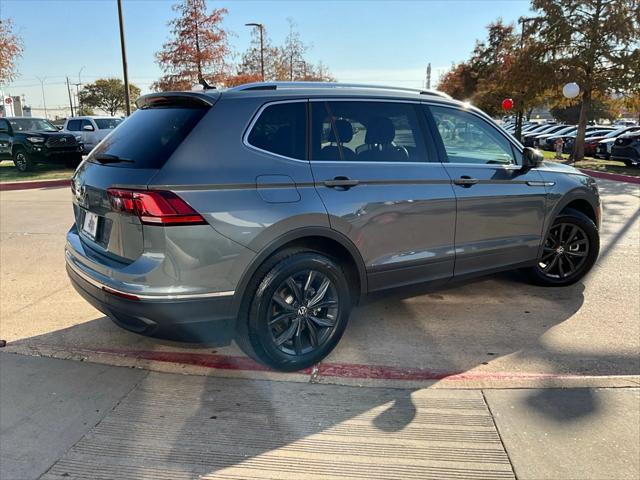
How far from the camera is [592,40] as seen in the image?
18.3 m

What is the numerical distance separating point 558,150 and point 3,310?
2286cm

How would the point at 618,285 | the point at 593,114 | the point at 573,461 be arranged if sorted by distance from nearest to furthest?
the point at 573,461 < the point at 618,285 < the point at 593,114

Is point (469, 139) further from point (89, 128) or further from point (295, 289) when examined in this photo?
point (89, 128)

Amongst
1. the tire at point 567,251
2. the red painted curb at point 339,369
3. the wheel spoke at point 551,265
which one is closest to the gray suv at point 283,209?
the red painted curb at point 339,369

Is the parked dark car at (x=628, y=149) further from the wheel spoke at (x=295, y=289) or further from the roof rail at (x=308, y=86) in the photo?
the wheel spoke at (x=295, y=289)

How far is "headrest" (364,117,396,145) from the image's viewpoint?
3666 millimetres

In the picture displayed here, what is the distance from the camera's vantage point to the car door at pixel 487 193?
3996mm

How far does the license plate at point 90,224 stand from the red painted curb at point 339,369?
938mm

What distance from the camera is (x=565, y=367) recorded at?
3553mm

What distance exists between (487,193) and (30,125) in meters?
17.4

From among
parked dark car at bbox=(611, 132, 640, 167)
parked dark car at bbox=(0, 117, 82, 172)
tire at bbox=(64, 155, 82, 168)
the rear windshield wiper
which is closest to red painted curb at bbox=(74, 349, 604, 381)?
the rear windshield wiper

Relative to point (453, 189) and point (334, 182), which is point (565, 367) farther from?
point (334, 182)

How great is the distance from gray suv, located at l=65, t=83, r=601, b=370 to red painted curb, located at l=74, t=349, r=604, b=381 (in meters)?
0.18

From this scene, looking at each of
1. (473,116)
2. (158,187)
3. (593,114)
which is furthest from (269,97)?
(593,114)
